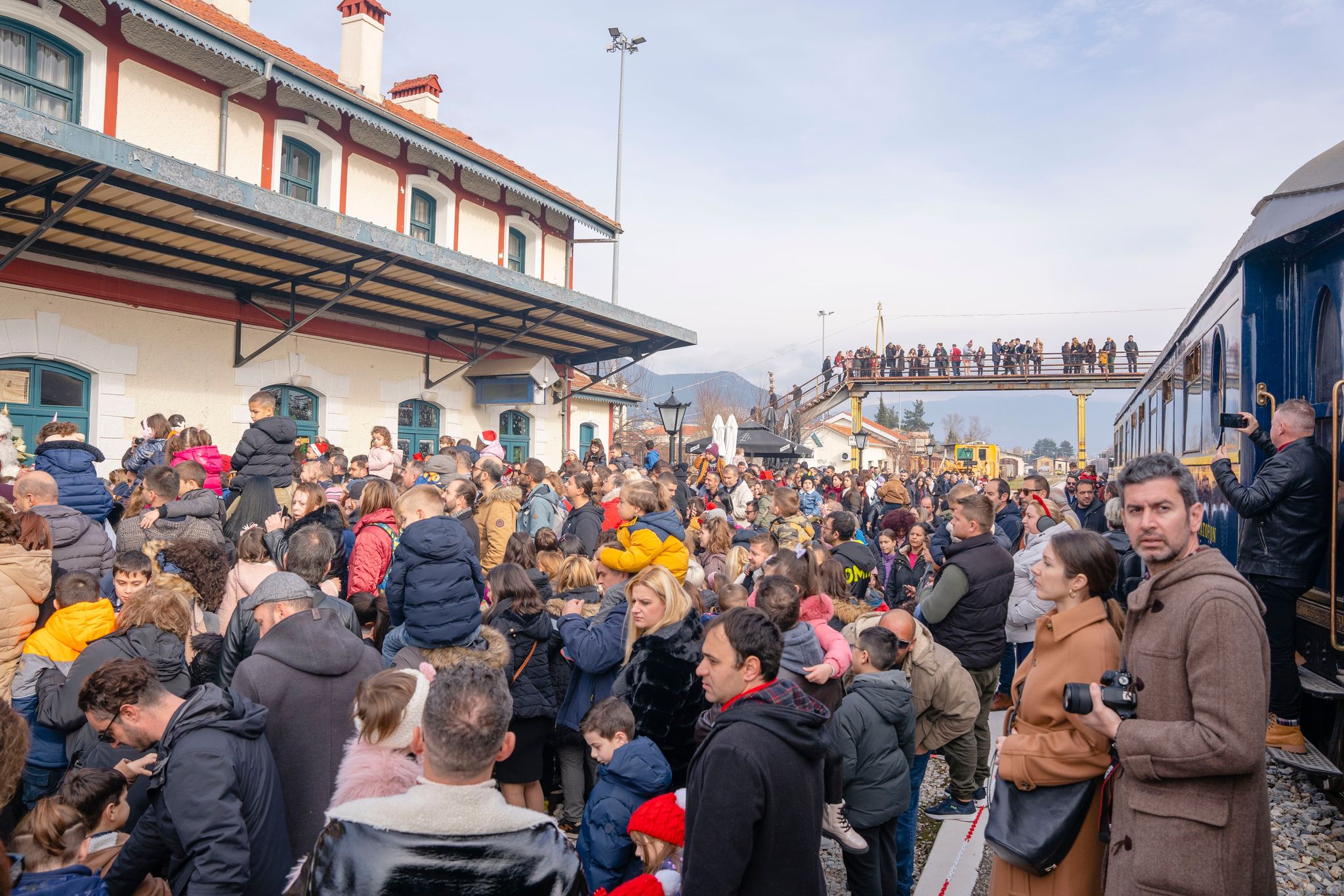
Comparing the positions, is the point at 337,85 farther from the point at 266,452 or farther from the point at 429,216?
the point at 266,452

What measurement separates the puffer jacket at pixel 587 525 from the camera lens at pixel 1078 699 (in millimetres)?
5804

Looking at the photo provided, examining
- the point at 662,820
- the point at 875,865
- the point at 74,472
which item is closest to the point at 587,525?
the point at 74,472

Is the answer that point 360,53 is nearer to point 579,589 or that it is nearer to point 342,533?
point 342,533

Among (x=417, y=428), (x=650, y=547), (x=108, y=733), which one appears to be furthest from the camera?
(x=417, y=428)

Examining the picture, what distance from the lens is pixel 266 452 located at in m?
7.29

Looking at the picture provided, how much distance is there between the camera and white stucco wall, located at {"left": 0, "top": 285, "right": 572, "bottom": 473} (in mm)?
10055

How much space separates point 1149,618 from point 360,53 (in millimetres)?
18545

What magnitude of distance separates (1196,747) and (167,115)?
547 inches

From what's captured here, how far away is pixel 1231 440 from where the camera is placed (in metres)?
5.98

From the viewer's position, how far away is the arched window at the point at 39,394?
981cm

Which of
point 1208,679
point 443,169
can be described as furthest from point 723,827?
point 443,169

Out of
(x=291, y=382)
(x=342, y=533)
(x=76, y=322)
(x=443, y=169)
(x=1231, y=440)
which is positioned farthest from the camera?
(x=443, y=169)

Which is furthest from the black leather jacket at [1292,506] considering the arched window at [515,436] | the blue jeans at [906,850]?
the arched window at [515,436]

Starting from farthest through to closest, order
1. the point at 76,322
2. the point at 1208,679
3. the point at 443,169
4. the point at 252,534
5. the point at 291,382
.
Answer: the point at 443,169 < the point at 291,382 < the point at 76,322 < the point at 252,534 < the point at 1208,679
